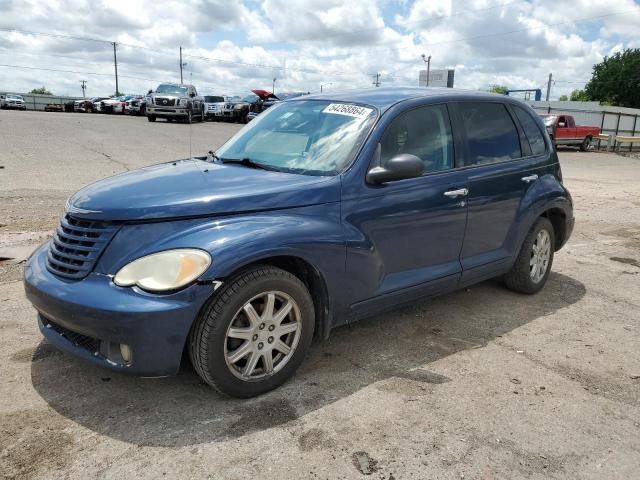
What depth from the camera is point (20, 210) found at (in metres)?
7.70

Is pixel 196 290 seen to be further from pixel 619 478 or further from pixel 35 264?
pixel 619 478

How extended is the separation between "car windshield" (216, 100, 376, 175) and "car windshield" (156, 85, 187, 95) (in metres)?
25.4

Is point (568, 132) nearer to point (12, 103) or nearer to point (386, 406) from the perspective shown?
point (386, 406)

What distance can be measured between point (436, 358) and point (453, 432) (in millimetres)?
902

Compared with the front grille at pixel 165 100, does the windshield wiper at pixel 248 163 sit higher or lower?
lower

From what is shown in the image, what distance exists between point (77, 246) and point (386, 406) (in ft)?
6.38

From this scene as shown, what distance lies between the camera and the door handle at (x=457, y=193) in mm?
4055

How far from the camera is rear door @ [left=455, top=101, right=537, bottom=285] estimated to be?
4.32 meters

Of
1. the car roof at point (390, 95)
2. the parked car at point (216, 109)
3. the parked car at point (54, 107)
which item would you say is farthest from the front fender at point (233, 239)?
the parked car at point (54, 107)

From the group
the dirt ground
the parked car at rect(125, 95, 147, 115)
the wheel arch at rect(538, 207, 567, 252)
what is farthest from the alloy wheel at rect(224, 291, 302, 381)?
the parked car at rect(125, 95, 147, 115)

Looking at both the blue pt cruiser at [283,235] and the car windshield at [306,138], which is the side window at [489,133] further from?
the car windshield at [306,138]

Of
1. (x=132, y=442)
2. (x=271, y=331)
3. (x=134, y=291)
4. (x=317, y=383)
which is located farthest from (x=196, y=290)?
(x=317, y=383)

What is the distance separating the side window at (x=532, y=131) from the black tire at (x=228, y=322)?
2908mm

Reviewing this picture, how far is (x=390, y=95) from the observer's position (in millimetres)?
4082
